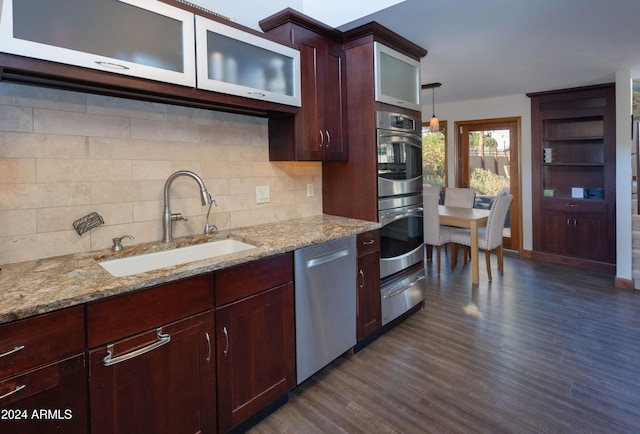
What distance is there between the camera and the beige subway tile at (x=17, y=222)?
1509 mm

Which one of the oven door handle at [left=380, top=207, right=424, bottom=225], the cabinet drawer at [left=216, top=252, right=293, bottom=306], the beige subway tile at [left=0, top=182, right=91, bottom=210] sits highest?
the beige subway tile at [left=0, top=182, right=91, bottom=210]

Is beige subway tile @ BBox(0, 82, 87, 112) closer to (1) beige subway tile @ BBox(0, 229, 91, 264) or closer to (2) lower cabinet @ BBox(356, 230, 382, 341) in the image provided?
(1) beige subway tile @ BBox(0, 229, 91, 264)

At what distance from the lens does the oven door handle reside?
105 inches

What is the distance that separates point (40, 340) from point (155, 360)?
394 mm

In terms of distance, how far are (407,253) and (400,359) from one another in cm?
88

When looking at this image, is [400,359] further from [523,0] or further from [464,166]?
[464,166]

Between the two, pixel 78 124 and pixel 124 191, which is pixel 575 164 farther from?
pixel 78 124

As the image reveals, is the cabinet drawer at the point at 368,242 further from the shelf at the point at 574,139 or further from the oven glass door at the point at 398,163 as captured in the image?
the shelf at the point at 574,139

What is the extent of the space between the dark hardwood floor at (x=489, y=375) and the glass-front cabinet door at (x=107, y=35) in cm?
184

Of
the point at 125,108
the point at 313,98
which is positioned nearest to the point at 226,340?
the point at 125,108

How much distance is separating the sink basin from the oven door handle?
1.11 meters

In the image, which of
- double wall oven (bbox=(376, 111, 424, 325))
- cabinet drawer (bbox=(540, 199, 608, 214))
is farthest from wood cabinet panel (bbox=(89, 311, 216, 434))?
cabinet drawer (bbox=(540, 199, 608, 214))

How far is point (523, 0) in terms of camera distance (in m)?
2.17

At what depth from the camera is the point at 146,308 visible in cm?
132
